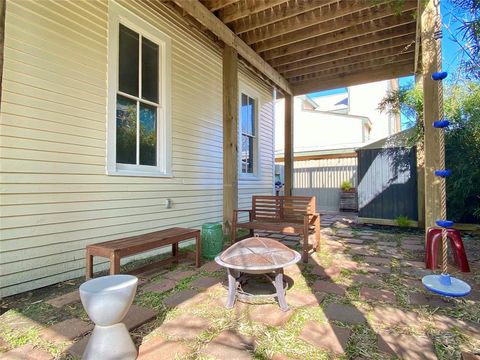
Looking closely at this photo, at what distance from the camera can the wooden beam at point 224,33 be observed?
13.1ft

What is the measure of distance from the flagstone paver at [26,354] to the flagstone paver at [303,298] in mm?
1757

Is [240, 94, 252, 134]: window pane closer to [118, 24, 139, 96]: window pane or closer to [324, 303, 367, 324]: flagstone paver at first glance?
[118, 24, 139, 96]: window pane

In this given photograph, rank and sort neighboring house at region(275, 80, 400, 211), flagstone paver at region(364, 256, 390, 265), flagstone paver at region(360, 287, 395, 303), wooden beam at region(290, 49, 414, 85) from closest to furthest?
flagstone paver at region(360, 287, 395, 303) < flagstone paver at region(364, 256, 390, 265) < wooden beam at region(290, 49, 414, 85) < neighboring house at region(275, 80, 400, 211)

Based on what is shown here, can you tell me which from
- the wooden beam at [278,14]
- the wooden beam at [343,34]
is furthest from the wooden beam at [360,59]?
the wooden beam at [278,14]

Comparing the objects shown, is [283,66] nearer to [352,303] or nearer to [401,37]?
[401,37]

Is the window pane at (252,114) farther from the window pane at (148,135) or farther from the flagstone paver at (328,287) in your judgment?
the flagstone paver at (328,287)

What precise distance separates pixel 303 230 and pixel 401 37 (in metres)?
4.16

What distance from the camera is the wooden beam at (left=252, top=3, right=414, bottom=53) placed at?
14.7 feet

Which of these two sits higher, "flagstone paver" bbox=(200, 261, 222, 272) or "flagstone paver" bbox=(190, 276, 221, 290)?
"flagstone paver" bbox=(190, 276, 221, 290)

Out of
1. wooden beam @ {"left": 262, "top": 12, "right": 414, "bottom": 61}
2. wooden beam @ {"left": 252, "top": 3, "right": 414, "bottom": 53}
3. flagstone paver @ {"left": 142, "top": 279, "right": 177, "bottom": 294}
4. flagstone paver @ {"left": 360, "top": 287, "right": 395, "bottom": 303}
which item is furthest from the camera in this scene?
wooden beam @ {"left": 262, "top": 12, "right": 414, "bottom": 61}

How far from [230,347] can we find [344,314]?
977 mm

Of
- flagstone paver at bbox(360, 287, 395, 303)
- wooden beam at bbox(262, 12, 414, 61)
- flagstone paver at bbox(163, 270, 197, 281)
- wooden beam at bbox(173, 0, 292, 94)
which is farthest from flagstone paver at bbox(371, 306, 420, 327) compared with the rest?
wooden beam at bbox(262, 12, 414, 61)

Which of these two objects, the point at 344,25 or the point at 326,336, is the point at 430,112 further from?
the point at 326,336

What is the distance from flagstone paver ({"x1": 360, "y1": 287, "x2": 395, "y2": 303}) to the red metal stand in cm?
102
